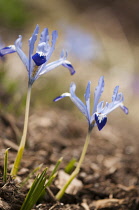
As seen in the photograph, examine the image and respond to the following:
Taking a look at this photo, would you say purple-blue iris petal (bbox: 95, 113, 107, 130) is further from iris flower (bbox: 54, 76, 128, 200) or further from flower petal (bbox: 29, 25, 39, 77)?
flower petal (bbox: 29, 25, 39, 77)

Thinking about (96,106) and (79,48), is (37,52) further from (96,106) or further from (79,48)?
(79,48)

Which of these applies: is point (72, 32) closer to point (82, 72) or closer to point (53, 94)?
point (82, 72)

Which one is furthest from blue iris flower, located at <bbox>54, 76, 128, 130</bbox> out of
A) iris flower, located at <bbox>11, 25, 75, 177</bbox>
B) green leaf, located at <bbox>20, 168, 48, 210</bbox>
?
green leaf, located at <bbox>20, 168, 48, 210</bbox>

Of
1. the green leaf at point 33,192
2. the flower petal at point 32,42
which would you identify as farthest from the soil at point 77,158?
the flower petal at point 32,42

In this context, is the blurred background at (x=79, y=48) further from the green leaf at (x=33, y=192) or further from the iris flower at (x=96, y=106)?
the green leaf at (x=33, y=192)

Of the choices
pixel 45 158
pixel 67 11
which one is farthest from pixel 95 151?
pixel 67 11
